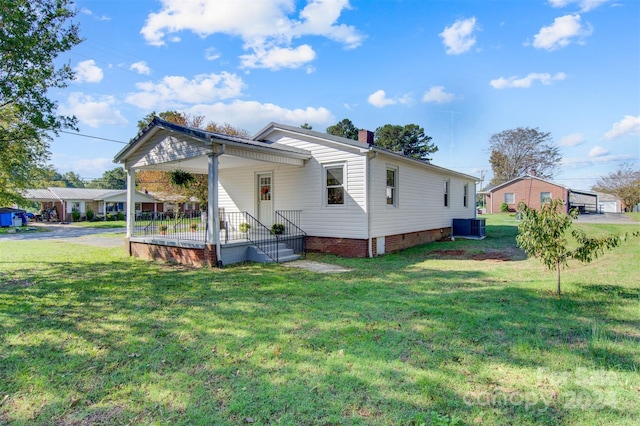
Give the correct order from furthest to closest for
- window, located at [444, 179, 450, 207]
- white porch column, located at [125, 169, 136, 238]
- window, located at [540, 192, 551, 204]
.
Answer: window, located at [444, 179, 450, 207], white porch column, located at [125, 169, 136, 238], window, located at [540, 192, 551, 204]

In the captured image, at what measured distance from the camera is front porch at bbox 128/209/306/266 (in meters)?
9.20

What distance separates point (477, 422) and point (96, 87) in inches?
879

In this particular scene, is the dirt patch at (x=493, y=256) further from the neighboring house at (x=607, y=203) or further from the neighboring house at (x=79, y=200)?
the neighboring house at (x=607, y=203)

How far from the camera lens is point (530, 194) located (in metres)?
37.8

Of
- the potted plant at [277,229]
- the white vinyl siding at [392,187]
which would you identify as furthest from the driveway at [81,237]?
the white vinyl siding at [392,187]

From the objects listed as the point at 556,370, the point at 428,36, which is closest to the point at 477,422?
the point at 556,370

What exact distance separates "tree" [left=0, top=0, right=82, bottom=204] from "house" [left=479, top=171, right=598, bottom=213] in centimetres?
3756

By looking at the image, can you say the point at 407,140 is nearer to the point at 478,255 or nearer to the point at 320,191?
the point at 478,255

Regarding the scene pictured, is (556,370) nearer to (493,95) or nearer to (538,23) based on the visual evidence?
(538,23)

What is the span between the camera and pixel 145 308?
536cm

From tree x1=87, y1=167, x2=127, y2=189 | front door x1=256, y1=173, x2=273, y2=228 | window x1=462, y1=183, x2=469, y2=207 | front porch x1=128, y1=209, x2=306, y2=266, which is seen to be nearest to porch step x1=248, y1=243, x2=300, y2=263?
front porch x1=128, y1=209, x2=306, y2=266

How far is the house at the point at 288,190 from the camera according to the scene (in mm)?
9102

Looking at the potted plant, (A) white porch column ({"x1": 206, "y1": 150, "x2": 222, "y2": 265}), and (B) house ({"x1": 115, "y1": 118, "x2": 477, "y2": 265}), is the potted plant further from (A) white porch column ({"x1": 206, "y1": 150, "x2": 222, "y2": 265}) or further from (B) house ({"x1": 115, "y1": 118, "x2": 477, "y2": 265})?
(A) white porch column ({"x1": 206, "y1": 150, "x2": 222, "y2": 265})

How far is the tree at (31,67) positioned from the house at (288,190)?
7.84 ft
